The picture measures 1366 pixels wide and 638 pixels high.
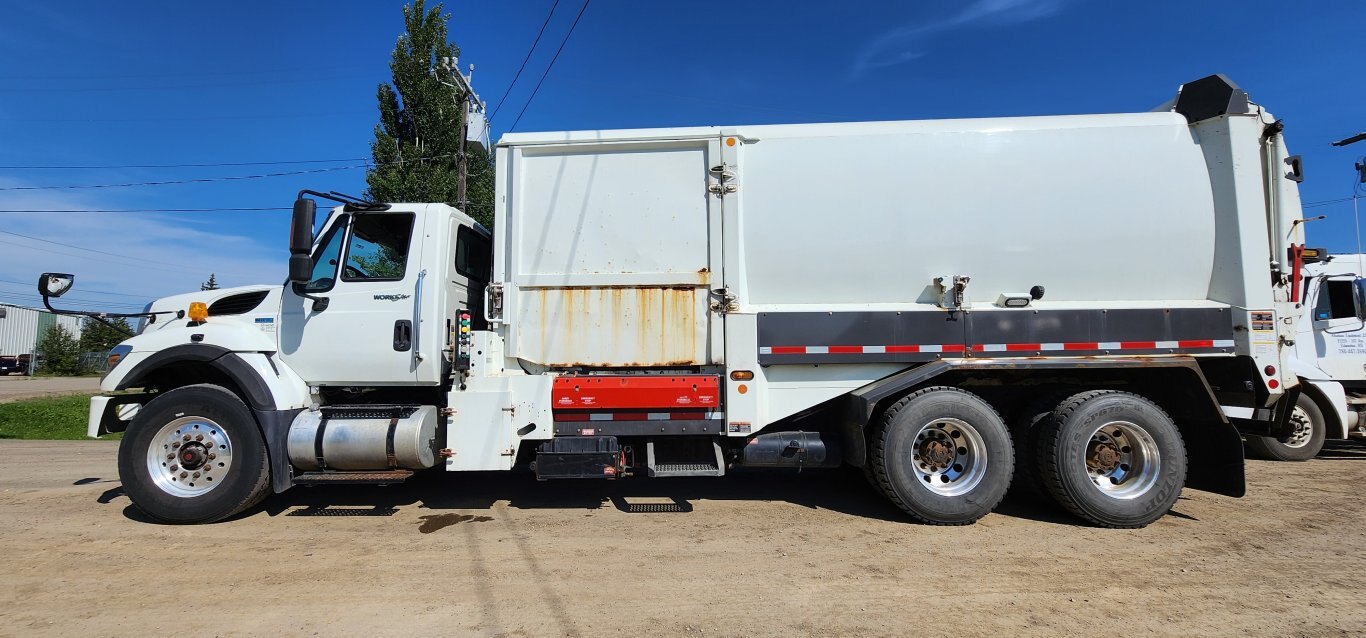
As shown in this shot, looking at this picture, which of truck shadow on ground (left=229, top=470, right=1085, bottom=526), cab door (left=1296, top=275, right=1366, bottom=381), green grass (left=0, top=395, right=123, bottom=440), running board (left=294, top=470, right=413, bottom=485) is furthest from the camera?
green grass (left=0, top=395, right=123, bottom=440)

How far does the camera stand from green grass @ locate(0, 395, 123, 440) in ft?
35.8

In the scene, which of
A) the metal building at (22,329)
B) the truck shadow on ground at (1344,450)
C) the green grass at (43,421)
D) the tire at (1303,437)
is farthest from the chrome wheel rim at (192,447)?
the metal building at (22,329)

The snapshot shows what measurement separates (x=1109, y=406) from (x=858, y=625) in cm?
287

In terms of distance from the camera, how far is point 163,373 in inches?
193

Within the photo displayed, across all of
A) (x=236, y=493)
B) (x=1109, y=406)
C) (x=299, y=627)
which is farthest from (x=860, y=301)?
(x=236, y=493)

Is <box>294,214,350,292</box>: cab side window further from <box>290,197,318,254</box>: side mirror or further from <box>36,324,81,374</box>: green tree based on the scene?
<box>36,324,81,374</box>: green tree

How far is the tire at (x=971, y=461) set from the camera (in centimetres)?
441

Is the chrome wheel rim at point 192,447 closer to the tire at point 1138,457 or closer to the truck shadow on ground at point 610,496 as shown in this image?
the truck shadow on ground at point 610,496

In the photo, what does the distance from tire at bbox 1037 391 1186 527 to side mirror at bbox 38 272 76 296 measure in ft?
25.6

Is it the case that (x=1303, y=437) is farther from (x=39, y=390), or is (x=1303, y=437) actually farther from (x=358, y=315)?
(x=39, y=390)

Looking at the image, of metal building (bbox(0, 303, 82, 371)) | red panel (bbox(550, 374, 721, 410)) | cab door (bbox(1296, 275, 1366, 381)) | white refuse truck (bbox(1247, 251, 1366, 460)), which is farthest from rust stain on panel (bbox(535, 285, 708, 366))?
metal building (bbox(0, 303, 82, 371))

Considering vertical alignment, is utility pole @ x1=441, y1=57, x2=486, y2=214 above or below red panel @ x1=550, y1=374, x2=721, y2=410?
above

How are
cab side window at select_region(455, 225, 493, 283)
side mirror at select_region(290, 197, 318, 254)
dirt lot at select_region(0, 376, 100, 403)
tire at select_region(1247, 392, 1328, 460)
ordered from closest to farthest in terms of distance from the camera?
1. side mirror at select_region(290, 197, 318, 254)
2. cab side window at select_region(455, 225, 493, 283)
3. tire at select_region(1247, 392, 1328, 460)
4. dirt lot at select_region(0, 376, 100, 403)

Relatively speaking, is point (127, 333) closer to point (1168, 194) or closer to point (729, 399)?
point (729, 399)
